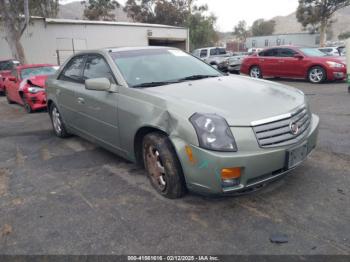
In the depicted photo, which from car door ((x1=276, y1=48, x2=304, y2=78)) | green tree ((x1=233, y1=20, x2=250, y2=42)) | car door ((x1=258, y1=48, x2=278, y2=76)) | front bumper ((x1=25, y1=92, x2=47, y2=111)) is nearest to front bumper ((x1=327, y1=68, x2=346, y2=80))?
car door ((x1=276, y1=48, x2=304, y2=78))

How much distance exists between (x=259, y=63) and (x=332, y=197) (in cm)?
1104

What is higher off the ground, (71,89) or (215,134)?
(71,89)

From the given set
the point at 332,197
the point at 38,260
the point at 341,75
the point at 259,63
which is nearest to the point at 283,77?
the point at 259,63

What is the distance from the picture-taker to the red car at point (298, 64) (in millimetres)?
11102

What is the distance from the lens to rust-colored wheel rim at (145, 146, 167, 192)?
3.25 m

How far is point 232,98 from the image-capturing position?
3.15 m

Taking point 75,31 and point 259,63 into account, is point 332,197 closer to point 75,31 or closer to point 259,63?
point 259,63

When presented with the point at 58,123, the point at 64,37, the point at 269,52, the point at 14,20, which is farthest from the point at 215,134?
the point at 64,37

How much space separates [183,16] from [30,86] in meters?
37.2

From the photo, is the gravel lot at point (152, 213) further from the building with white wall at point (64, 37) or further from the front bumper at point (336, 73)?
the building with white wall at point (64, 37)

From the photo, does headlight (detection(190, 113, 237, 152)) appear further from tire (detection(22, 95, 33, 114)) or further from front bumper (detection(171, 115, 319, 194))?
tire (detection(22, 95, 33, 114))

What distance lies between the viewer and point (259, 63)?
1341 centimetres

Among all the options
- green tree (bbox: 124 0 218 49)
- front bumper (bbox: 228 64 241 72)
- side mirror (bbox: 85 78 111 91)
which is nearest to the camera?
side mirror (bbox: 85 78 111 91)

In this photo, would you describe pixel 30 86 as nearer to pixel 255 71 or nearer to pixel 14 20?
pixel 255 71
